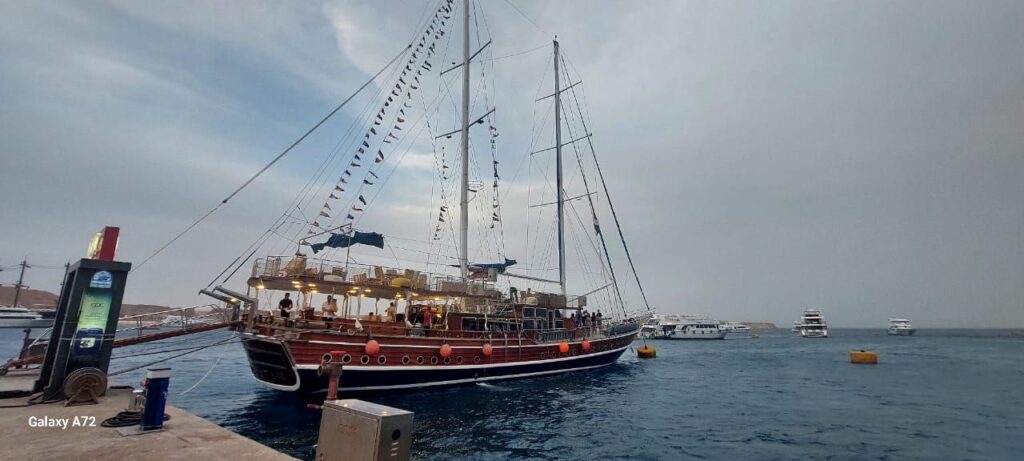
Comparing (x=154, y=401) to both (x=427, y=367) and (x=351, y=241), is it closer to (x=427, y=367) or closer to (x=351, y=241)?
(x=427, y=367)

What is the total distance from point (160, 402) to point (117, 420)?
101 centimetres

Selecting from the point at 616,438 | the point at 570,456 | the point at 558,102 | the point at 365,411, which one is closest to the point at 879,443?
the point at 616,438

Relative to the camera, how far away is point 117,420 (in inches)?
287

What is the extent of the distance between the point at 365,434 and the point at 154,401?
524 centimetres

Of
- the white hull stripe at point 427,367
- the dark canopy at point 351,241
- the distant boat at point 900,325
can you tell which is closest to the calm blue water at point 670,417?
the white hull stripe at point 427,367

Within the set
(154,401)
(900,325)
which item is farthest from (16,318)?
(900,325)

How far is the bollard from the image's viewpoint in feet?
22.8

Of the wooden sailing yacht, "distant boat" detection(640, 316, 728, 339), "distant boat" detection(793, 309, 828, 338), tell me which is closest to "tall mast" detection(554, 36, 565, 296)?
the wooden sailing yacht

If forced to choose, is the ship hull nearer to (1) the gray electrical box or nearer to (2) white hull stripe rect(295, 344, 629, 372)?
(2) white hull stripe rect(295, 344, 629, 372)

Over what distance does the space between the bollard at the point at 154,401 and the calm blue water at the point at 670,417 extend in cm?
521

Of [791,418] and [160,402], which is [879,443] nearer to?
[791,418]

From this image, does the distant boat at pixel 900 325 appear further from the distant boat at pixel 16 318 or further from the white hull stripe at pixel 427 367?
the distant boat at pixel 16 318

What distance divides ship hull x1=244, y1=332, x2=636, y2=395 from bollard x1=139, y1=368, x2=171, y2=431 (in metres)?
9.02

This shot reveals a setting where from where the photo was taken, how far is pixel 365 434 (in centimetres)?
441
